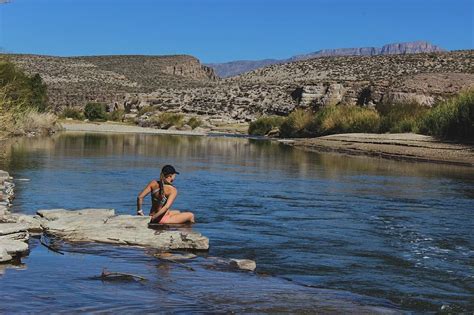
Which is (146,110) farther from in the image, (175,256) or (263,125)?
(175,256)

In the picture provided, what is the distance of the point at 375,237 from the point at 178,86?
102 meters

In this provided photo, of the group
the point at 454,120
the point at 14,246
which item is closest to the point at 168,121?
the point at 454,120

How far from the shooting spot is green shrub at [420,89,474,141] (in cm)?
3909

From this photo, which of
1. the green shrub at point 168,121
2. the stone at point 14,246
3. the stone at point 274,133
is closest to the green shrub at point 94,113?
the green shrub at point 168,121

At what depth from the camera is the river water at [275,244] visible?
28.3 feet

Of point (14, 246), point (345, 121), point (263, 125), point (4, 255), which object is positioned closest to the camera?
point (4, 255)

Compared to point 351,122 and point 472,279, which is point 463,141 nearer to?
point 351,122

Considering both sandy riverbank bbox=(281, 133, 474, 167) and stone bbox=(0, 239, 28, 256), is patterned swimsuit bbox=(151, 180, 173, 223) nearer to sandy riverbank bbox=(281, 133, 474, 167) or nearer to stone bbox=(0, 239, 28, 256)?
stone bbox=(0, 239, 28, 256)

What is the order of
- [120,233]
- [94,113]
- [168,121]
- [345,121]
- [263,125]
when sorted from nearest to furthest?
[120,233] → [345,121] → [263,125] → [168,121] → [94,113]

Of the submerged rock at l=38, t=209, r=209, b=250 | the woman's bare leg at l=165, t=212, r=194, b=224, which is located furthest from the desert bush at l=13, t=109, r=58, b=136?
the submerged rock at l=38, t=209, r=209, b=250

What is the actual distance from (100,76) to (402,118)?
90039 millimetres

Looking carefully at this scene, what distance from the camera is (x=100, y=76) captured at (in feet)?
433

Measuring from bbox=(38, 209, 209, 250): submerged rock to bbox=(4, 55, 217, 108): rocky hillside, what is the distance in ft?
282

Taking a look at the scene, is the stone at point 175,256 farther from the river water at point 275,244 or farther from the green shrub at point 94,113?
the green shrub at point 94,113
